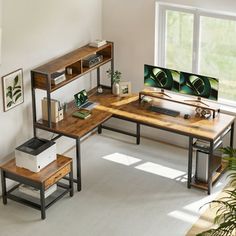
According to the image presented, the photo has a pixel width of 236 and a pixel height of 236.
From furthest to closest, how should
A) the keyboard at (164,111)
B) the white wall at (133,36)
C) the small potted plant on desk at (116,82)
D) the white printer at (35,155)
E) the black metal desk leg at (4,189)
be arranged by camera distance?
the small potted plant on desk at (116,82) < the white wall at (133,36) < the keyboard at (164,111) < the black metal desk leg at (4,189) < the white printer at (35,155)

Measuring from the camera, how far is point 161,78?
7457 mm

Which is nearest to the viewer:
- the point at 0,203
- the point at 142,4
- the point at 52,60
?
the point at 0,203

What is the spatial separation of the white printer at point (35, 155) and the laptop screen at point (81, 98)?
3.09 feet

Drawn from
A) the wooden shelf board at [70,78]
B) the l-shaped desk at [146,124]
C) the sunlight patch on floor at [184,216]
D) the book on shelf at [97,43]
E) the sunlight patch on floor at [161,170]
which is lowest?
the sunlight patch on floor at [184,216]

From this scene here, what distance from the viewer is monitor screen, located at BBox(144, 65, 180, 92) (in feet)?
24.1

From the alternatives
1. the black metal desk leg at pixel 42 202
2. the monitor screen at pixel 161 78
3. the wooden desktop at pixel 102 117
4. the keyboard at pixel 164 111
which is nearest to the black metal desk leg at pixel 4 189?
the black metal desk leg at pixel 42 202

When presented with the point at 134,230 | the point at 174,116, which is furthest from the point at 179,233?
the point at 174,116

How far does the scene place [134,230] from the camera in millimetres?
6188

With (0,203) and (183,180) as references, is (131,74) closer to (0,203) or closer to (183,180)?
(183,180)

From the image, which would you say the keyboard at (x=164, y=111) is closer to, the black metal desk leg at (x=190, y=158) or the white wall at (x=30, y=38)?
the black metal desk leg at (x=190, y=158)

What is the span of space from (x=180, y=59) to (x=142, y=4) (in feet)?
2.88

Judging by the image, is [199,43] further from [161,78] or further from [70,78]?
[70,78]

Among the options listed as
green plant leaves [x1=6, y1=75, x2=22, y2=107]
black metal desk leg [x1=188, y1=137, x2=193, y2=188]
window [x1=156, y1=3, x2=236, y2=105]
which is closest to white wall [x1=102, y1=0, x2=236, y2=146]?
window [x1=156, y1=3, x2=236, y2=105]

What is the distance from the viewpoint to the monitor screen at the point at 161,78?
24.1 ft
